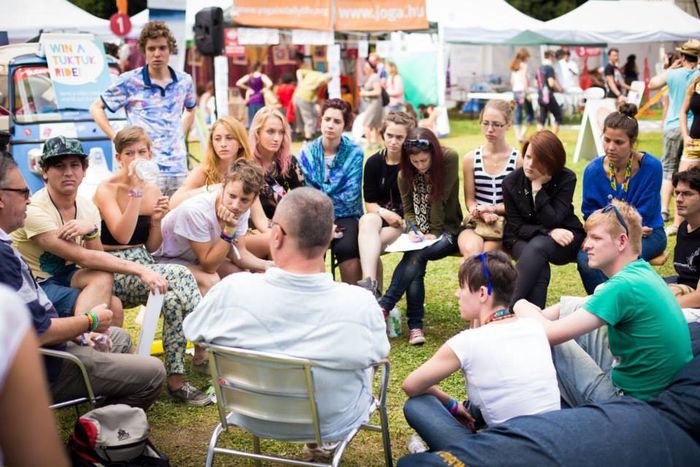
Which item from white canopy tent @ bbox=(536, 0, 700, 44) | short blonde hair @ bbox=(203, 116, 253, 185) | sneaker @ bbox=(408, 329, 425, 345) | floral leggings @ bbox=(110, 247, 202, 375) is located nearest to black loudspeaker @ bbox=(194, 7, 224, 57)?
short blonde hair @ bbox=(203, 116, 253, 185)

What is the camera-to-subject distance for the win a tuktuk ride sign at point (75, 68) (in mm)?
9320

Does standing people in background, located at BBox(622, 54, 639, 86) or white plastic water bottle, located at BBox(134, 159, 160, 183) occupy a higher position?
standing people in background, located at BBox(622, 54, 639, 86)

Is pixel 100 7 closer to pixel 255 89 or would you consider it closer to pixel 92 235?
pixel 255 89

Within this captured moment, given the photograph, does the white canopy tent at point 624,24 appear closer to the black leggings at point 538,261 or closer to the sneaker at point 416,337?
the black leggings at point 538,261

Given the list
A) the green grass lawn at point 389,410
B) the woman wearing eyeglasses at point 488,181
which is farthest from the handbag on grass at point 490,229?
the green grass lawn at point 389,410

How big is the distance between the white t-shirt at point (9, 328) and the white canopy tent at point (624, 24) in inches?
755

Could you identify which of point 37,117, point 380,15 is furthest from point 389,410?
point 380,15

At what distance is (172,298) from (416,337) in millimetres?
1653

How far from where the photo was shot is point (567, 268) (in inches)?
263

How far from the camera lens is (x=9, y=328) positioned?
3.51ft

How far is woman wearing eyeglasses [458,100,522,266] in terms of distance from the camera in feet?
16.0

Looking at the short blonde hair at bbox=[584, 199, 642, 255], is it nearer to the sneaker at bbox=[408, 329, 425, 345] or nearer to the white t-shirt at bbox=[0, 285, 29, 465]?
the sneaker at bbox=[408, 329, 425, 345]

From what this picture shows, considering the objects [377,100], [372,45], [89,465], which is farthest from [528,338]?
[372,45]

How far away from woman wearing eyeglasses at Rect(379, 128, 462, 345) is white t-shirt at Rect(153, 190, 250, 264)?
4.00 ft
